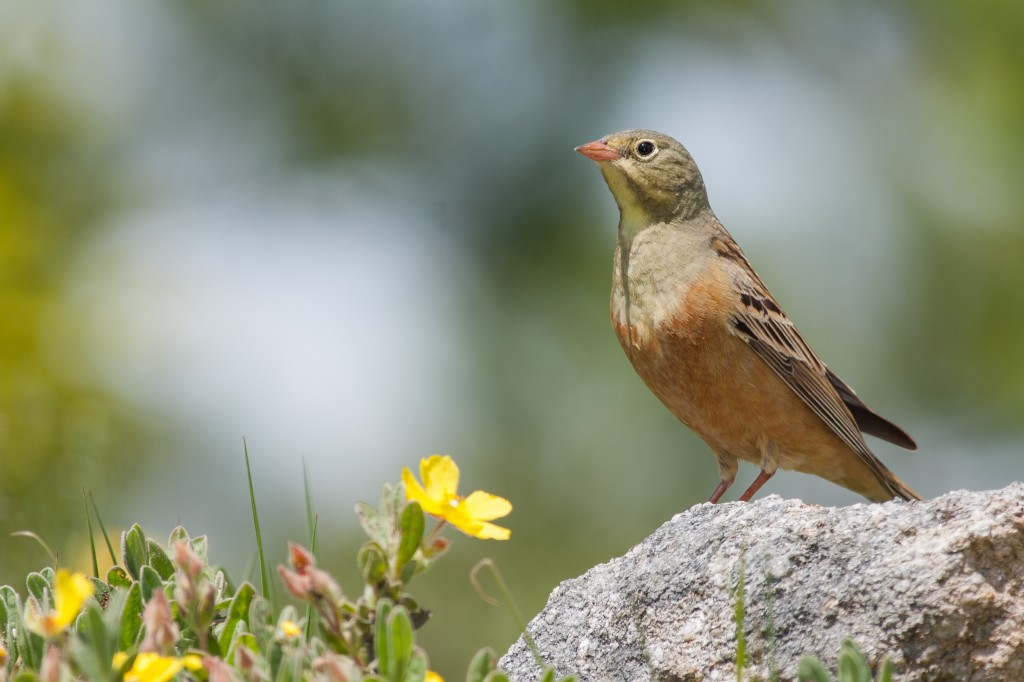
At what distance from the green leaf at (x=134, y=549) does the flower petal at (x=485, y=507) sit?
0.83m

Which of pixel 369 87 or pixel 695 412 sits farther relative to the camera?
pixel 369 87

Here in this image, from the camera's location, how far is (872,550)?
2631 mm

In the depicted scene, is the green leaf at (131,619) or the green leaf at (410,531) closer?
the green leaf at (410,531)

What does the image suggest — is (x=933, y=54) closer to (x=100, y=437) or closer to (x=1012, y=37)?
(x=1012, y=37)

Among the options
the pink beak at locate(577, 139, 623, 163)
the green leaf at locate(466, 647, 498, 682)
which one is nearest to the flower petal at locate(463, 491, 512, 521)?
the green leaf at locate(466, 647, 498, 682)

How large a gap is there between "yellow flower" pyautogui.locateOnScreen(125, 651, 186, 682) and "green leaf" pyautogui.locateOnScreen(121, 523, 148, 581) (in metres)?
0.74

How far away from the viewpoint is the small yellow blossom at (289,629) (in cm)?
201

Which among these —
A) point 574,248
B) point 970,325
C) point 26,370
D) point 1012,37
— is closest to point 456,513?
point 26,370

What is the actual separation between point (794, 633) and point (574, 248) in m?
8.99

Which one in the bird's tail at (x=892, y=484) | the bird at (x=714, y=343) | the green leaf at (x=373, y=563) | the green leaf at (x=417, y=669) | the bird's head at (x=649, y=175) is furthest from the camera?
the bird's head at (x=649, y=175)

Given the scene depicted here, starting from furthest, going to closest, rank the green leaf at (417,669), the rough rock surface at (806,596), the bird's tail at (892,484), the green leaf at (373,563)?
the bird's tail at (892,484) → the rough rock surface at (806,596) → the green leaf at (373,563) → the green leaf at (417,669)

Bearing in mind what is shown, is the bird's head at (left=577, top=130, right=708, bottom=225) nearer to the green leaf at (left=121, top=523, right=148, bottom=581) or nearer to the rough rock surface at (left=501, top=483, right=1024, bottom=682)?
the rough rock surface at (left=501, top=483, right=1024, bottom=682)

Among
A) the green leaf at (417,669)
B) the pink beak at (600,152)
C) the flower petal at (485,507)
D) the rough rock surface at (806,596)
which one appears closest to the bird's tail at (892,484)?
the pink beak at (600,152)

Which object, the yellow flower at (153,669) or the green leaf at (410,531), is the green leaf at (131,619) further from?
the green leaf at (410,531)
